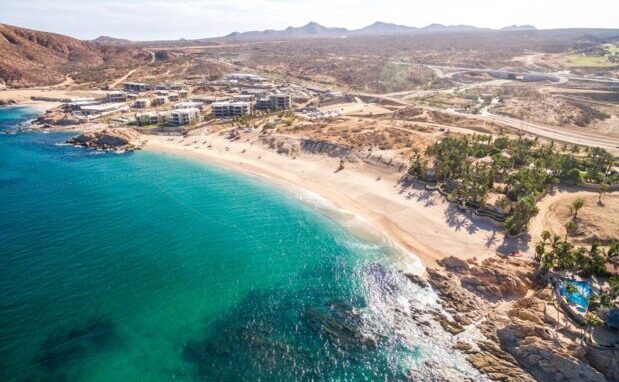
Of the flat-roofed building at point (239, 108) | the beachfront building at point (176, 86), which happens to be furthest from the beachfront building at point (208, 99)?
the beachfront building at point (176, 86)

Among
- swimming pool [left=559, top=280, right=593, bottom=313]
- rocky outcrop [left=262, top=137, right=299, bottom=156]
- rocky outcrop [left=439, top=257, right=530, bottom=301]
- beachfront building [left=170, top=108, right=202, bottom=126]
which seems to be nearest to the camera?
swimming pool [left=559, top=280, right=593, bottom=313]

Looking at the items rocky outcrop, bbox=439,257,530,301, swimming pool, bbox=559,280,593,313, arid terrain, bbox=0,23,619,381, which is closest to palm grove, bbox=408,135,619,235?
arid terrain, bbox=0,23,619,381

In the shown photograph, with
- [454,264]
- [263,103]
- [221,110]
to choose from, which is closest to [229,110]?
[221,110]

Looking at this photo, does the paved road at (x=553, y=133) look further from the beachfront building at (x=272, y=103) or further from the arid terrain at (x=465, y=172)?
the beachfront building at (x=272, y=103)

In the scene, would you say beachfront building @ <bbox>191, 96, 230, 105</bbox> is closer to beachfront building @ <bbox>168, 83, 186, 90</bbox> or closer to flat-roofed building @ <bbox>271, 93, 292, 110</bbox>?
flat-roofed building @ <bbox>271, 93, 292, 110</bbox>

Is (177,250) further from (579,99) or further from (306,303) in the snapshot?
(579,99)

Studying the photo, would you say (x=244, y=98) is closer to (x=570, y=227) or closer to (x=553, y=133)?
(x=553, y=133)

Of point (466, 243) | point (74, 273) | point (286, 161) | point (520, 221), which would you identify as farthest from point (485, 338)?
point (286, 161)
